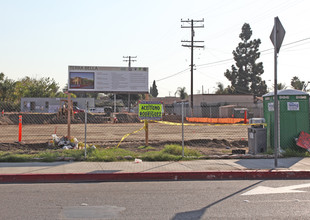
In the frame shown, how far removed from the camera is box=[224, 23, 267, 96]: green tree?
71.6 m

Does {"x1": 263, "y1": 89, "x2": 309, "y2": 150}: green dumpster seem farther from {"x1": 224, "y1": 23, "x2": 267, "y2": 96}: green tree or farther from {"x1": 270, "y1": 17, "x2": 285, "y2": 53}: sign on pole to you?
{"x1": 224, "y1": 23, "x2": 267, "y2": 96}: green tree

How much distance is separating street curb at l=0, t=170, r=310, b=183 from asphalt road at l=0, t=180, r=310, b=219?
0.40 metres

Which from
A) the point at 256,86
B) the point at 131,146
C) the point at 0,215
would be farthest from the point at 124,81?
the point at 256,86

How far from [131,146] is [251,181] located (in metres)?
6.58

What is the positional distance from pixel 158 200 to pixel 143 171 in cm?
244

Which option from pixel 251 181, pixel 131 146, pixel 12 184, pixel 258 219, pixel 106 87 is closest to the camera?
pixel 258 219

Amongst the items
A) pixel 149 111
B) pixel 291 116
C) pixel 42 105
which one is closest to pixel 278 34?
pixel 291 116

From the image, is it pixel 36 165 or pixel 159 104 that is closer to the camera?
pixel 36 165

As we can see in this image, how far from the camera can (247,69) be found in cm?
7225

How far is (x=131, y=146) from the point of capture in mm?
14148

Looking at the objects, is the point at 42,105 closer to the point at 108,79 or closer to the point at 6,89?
the point at 6,89

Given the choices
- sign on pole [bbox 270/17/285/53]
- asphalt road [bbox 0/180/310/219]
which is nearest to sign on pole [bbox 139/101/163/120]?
asphalt road [bbox 0/180/310/219]

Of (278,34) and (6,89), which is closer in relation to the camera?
(278,34)

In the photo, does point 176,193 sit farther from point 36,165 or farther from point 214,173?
point 36,165
